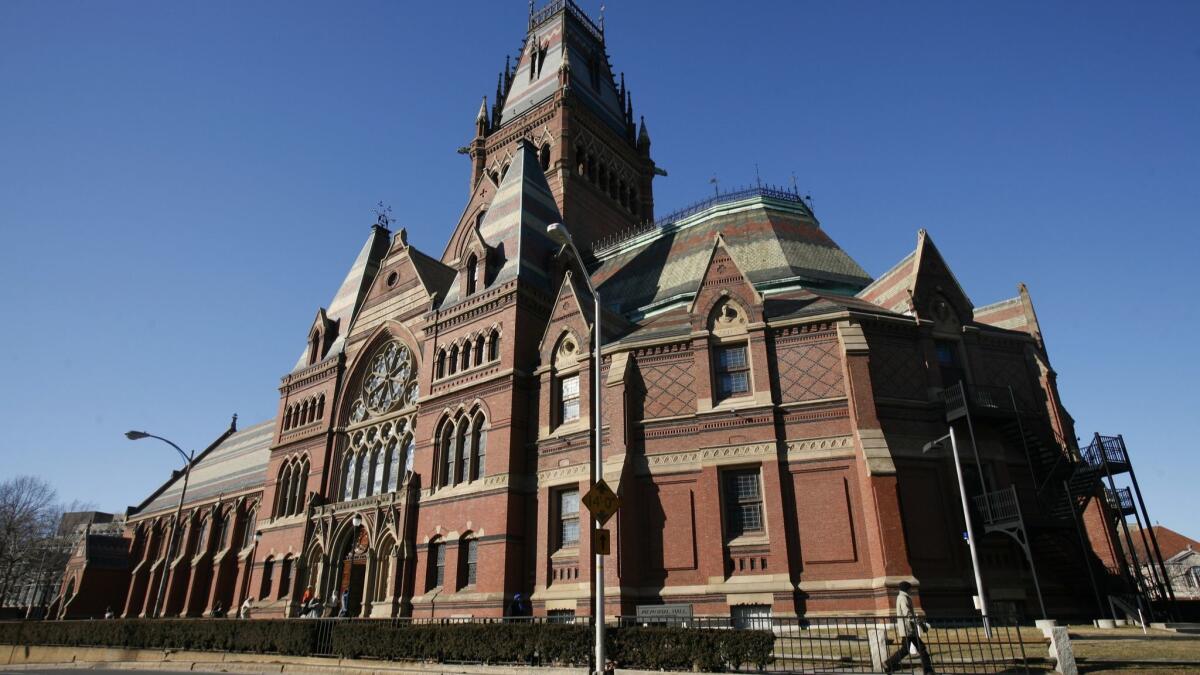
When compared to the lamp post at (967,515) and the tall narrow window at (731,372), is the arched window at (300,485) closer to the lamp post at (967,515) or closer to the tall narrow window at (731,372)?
the tall narrow window at (731,372)

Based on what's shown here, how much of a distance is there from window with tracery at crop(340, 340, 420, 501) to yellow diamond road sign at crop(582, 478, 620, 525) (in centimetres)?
1977

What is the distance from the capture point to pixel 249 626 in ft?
72.6

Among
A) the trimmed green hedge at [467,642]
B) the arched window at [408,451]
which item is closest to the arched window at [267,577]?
the arched window at [408,451]

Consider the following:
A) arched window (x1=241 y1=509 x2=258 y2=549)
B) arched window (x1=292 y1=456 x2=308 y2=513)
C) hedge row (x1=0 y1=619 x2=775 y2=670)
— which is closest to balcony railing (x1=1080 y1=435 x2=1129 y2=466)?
hedge row (x1=0 y1=619 x2=775 y2=670)

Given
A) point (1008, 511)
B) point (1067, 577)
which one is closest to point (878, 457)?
point (1008, 511)

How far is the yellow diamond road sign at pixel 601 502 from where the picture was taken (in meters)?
14.4

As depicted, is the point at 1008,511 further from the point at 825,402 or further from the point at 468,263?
the point at 468,263

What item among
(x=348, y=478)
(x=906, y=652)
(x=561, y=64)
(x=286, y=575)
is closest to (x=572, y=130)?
(x=561, y=64)

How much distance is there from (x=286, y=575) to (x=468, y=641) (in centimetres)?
2226

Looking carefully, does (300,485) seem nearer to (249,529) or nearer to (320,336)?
(320,336)

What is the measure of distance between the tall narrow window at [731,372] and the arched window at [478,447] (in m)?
10.0

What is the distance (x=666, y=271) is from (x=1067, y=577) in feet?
65.3

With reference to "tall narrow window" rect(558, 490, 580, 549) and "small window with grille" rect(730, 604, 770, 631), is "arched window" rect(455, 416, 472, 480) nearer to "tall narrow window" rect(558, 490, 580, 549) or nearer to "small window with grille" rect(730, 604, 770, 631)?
"tall narrow window" rect(558, 490, 580, 549)

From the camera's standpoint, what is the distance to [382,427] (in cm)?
3484
